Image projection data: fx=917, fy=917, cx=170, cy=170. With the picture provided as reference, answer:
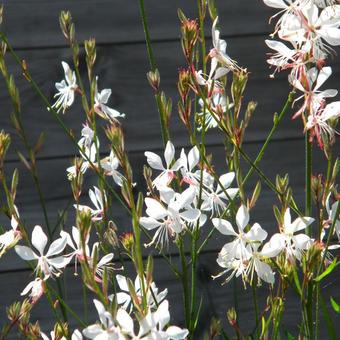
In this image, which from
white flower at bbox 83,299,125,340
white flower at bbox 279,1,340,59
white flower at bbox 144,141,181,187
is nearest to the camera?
white flower at bbox 83,299,125,340

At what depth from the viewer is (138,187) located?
256 centimetres

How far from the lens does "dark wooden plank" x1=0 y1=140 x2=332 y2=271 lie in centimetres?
251

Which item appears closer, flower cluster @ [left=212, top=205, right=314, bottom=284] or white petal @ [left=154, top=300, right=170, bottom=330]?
white petal @ [left=154, top=300, right=170, bottom=330]

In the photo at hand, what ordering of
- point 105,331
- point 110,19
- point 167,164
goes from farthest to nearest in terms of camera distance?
1. point 110,19
2. point 167,164
3. point 105,331

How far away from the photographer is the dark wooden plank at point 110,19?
2496mm

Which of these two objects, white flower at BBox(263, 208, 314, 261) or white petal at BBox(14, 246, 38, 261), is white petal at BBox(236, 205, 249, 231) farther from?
white petal at BBox(14, 246, 38, 261)

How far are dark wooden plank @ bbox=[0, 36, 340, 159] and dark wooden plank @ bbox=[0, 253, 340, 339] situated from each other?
35cm

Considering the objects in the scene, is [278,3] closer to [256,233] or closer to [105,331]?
[256,233]

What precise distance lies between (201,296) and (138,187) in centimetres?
35

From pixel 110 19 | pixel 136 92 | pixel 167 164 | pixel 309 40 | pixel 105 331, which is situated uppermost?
pixel 110 19

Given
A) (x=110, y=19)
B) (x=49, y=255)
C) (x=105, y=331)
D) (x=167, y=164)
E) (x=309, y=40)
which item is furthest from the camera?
(x=110, y=19)

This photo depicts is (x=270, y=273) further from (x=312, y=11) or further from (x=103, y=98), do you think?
(x=103, y=98)

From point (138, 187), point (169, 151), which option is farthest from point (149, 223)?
point (138, 187)

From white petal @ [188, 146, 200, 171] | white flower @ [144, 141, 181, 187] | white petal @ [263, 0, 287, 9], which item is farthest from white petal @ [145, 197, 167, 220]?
white petal @ [263, 0, 287, 9]
